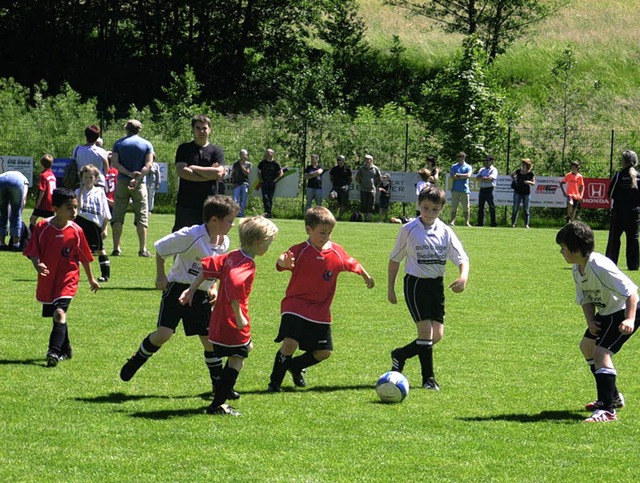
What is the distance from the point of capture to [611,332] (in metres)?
7.39

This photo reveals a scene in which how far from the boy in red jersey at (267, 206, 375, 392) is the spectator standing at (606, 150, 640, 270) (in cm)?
1022

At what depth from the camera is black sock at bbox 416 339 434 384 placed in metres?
8.32

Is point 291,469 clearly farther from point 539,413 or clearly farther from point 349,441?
point 539,413

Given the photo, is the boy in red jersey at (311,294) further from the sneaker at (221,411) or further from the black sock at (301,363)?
the sneaker at (221,411)

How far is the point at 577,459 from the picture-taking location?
6.21 m

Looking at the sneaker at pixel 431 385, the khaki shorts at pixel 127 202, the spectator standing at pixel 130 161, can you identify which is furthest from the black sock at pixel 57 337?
the khaki shorts at pixel 127 202

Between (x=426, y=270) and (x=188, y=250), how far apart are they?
182 centimetres

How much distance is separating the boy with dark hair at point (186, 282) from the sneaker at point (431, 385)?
162 cm

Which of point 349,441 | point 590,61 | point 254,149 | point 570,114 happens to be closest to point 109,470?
point 349,441

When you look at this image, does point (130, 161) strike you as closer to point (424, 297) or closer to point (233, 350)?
point (424, 297)

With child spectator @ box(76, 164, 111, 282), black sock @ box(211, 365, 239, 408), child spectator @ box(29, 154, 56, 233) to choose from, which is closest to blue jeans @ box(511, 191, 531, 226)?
child spectator @ box(29, 154, 56, 233)

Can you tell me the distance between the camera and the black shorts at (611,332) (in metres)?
7.36

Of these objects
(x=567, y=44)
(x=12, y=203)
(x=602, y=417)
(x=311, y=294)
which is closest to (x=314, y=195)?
(x=12, y=203)

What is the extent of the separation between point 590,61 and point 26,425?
5977 cm
